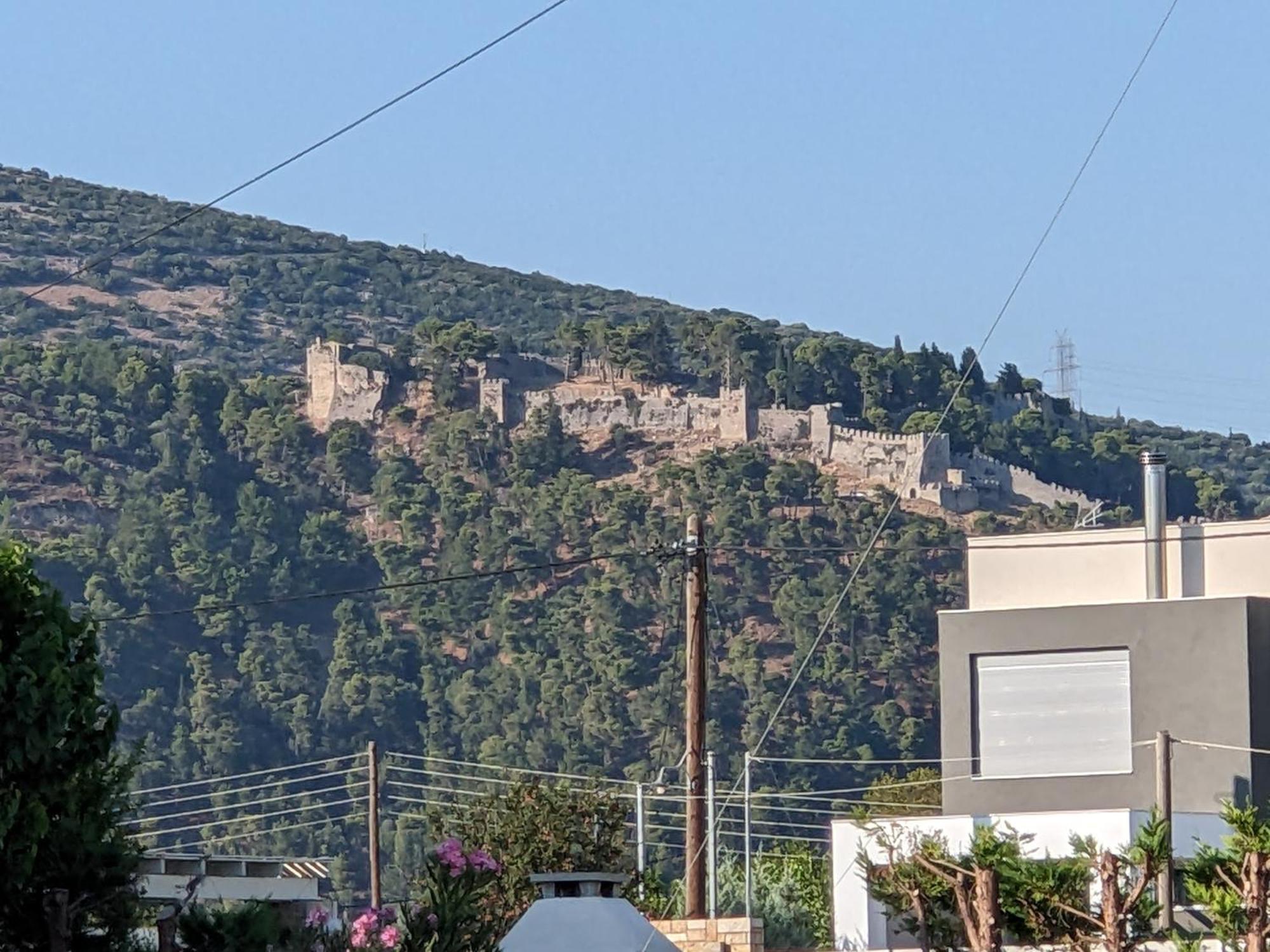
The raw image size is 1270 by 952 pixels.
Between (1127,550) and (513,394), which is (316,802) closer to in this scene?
(513,394)

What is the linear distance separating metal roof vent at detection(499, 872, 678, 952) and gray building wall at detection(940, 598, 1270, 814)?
16.5 metres

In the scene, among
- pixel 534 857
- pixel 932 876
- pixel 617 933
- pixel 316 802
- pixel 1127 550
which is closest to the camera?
pixel 617 933

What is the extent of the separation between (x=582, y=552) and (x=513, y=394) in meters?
26.1

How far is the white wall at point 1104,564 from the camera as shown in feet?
101

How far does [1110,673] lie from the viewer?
30203 mm

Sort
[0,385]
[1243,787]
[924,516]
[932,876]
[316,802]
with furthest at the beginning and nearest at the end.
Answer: [0,385] < [924,516] < [316,802] < [1243,787] < [932,876]

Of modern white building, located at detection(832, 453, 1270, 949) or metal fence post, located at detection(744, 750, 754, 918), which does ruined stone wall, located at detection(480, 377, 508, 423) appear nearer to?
metal fence post, located at detection(744, 750, 754, 918)

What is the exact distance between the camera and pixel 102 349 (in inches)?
6137

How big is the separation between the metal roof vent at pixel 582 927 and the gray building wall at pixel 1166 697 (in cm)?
1651

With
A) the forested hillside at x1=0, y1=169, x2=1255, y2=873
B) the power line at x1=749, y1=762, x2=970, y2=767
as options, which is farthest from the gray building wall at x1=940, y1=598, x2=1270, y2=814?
the forested hillside at x1=0, y1=169, x2=1255, y2=873

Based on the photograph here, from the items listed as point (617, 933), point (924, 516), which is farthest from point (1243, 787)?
point (924, 516)

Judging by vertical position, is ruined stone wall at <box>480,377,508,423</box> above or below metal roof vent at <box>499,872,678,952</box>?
above

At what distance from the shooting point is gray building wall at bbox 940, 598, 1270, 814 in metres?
29.4

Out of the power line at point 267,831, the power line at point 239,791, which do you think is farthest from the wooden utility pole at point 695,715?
the power line at point 239,791
